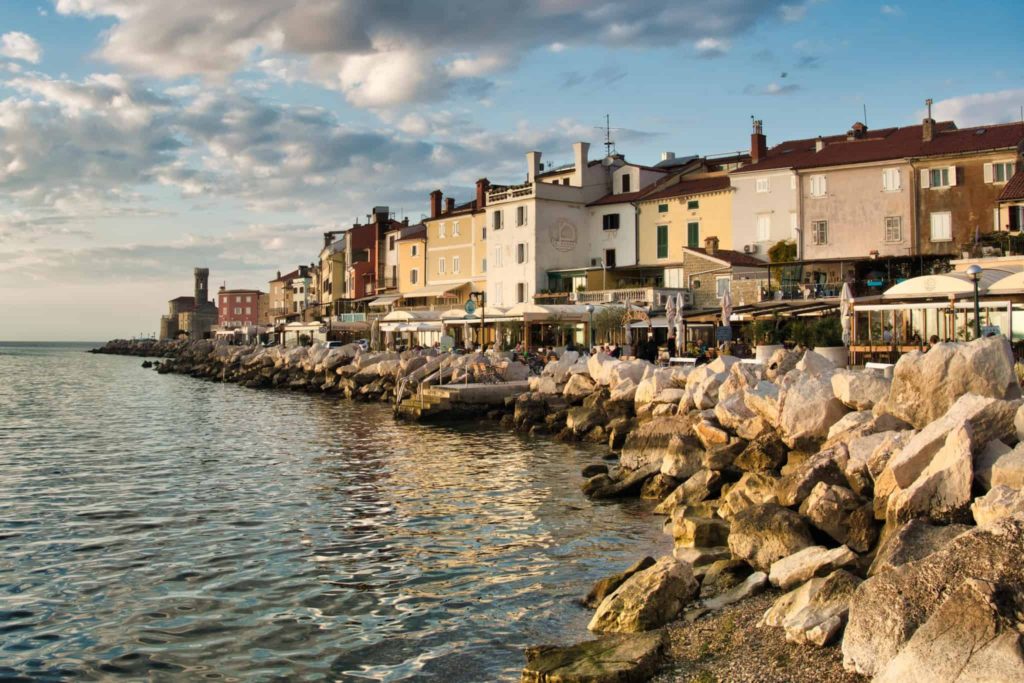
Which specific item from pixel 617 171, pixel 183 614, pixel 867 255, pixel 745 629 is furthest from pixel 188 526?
pixel 617 171

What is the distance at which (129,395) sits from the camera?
4612 centimetres

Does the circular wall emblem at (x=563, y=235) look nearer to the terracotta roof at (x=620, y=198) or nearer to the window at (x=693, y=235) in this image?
the terracotta roof at (x=620, y=198)

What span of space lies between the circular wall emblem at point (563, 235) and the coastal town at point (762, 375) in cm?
12

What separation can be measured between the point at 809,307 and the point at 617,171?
25792mm

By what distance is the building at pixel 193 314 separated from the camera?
151 m

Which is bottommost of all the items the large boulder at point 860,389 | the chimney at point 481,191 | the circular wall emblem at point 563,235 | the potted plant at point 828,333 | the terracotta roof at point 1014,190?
the large boulder at point 860,389

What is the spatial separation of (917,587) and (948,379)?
6.62m

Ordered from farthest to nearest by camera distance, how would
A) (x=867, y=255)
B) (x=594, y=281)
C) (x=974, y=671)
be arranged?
(x=594, y=281) → (x=867, y=255) → (x=974, y=671)

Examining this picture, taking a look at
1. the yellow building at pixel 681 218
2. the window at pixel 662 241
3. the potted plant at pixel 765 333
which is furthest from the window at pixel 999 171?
the window at pixel 662 241

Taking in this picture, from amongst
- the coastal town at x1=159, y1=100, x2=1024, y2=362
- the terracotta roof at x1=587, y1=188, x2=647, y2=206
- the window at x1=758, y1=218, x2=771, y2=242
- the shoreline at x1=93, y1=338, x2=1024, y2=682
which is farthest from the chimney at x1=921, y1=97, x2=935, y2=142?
the shoreline at x1=93, y1=338, x2=1024, y2=682

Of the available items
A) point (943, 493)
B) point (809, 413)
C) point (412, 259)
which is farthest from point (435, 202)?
point (943, 493)

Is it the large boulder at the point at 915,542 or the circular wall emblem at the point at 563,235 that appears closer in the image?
the large boulder at the point at 915,542

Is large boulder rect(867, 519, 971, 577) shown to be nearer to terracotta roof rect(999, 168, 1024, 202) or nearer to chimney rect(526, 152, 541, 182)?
terracotta roof rect(999, 168, 1024, 202)

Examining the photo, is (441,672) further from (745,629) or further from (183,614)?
(183,614)
